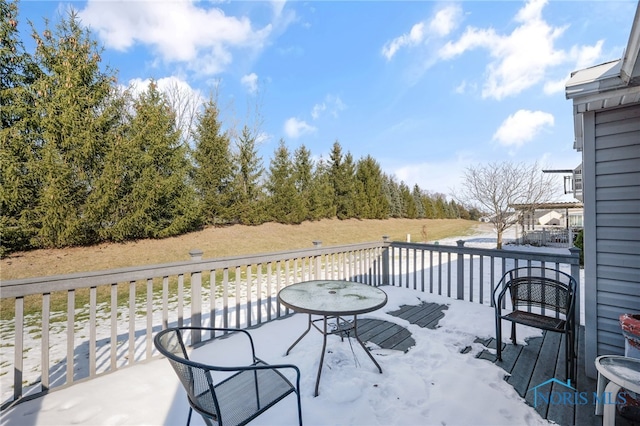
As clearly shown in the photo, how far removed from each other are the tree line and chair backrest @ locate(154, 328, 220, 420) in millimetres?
8434

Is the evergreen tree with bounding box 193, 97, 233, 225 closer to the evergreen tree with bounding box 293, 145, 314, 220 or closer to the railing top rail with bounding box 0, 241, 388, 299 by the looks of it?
the evergreen tree with bounding box 293, 145, 314, 220

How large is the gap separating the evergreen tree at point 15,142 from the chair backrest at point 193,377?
335 inches

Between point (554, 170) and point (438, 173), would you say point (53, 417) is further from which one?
point (438, 173)

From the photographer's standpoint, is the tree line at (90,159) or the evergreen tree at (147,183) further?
the evergreen tree at (147,183)

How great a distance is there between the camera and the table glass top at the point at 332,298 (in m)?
2.13

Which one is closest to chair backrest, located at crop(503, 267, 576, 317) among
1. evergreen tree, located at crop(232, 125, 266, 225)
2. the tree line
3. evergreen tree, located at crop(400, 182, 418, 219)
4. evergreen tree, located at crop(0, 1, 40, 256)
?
the tree line

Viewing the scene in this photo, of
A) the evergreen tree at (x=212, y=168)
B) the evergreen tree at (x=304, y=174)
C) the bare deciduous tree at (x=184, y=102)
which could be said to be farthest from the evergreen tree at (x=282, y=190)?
the bare deciduous tree at (x=184, y=102)

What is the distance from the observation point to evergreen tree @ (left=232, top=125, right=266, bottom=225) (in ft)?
39.3

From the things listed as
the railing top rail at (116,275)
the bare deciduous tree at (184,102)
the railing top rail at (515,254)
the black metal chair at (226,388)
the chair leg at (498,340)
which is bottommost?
the chair leg at (498,340)

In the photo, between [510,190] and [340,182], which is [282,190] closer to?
[340,182]

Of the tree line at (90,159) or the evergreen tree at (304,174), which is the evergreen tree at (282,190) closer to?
the evergreen tree at (304,174)

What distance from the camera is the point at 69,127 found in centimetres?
730

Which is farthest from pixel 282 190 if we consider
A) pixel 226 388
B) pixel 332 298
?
pixel 226 388

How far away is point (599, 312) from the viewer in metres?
2.19
